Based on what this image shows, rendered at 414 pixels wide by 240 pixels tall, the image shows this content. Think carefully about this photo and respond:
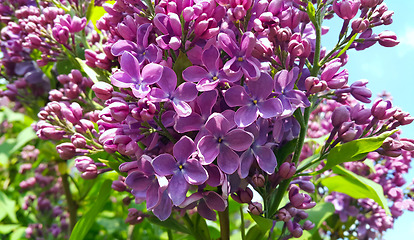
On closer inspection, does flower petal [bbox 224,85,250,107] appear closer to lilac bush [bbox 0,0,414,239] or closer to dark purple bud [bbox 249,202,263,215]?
lilac bush [bbox 0,0,414,239]

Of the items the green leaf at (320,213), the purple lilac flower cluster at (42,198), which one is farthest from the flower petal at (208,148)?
the purple lilac flower cluster at (42,198)

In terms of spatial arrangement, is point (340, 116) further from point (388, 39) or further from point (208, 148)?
point (208, 148)

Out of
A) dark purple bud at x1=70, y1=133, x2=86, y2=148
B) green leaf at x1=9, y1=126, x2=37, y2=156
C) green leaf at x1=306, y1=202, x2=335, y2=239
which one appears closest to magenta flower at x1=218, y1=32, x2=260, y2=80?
dark purple bud at x1=70, y1=133, x2=86, y2=148

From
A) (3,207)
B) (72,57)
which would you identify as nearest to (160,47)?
(72,57)

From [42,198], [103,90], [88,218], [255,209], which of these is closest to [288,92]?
[255,209]

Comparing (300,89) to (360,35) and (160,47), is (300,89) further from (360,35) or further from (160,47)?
(160,47)

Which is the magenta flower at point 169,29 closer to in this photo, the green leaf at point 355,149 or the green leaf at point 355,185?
the green leaf at point 355,149
